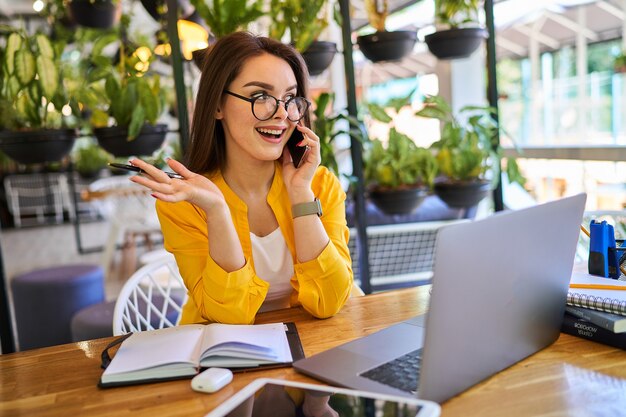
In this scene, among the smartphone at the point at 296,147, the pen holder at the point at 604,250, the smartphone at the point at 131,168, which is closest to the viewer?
the smartphone at the point at 131,168

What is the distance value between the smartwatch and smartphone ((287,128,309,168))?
17 cm

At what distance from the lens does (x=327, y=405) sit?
80 cm

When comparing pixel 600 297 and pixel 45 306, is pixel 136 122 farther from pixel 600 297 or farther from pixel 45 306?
pixel 600 297

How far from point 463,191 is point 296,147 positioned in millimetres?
1063

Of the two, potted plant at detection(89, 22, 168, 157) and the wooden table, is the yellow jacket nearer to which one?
the wooden table

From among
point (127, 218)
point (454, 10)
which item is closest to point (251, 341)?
point (454, 10)

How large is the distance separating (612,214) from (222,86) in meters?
1.26

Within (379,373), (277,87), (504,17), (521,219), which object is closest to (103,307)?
(277,87)

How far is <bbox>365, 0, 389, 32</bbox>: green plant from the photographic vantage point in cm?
246

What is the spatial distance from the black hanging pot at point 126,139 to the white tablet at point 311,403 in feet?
5.44

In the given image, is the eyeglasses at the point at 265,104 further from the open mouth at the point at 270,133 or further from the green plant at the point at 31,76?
the green plant at the point at 31,76

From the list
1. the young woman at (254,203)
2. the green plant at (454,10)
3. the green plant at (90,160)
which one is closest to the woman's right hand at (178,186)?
the young woman at (254,203)

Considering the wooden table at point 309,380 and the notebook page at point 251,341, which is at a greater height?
the notebook page at point 251,341

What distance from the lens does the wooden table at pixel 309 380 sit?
0.82 metres
